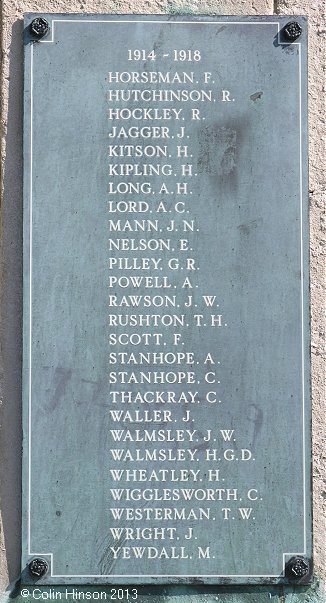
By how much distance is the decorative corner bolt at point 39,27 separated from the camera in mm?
3436

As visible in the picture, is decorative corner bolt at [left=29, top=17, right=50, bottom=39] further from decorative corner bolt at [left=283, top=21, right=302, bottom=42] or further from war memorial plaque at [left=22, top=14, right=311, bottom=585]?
decorative corner bolt at [left=283, top=21, right=302, bottom=42]

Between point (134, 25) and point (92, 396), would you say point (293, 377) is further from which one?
point (134, 25)

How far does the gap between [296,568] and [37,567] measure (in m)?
0.88

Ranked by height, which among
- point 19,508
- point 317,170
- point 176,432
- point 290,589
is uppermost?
point 317,170

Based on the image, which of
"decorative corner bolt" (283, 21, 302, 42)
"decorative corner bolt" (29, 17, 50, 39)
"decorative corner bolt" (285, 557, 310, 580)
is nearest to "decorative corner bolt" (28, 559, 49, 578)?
→ "decorative corner bolt" (285, 557, 310, 580)

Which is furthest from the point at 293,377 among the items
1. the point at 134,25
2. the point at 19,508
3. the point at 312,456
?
the point at 134,25

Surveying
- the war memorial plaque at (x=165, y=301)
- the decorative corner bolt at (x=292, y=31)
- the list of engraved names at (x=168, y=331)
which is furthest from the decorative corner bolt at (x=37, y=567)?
the decorative corner bolt at (x=292, y=31)

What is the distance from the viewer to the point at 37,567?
327cm

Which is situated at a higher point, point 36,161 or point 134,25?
point 134,25

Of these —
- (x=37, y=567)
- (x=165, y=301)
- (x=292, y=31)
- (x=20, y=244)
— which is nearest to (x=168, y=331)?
(x=165, y=301)

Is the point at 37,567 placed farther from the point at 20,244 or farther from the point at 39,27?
the point at 39,27

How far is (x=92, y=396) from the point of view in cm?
333

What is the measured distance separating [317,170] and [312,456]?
1017mm

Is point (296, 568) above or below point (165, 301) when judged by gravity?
below
